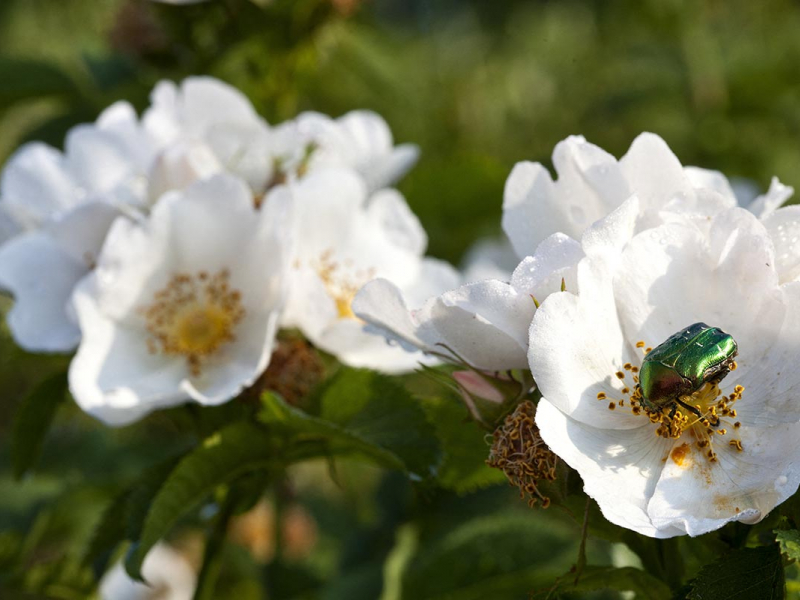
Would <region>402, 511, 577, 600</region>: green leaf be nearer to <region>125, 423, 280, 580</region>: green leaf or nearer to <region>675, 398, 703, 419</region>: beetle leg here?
<region>125, 423, 280, 580</region>: green leaf

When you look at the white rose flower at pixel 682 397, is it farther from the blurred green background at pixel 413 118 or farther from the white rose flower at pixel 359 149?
the white rose flower at pixel 359 149

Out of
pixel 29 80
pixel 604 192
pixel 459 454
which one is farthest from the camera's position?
pixel 29 80

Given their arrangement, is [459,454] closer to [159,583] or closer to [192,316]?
[192,316]

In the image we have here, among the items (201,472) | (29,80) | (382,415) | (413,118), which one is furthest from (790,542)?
(413,118)

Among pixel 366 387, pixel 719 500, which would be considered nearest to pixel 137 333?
pixel 366 387

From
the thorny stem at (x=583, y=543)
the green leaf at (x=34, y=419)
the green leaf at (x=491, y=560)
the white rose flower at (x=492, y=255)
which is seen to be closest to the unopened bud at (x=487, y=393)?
the thorny stem at (x=583, y=543)

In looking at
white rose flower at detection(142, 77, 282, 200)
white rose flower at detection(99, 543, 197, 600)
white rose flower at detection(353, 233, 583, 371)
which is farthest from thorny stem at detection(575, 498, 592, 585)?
white rose flower at detection(99, 543, 197, 600)
